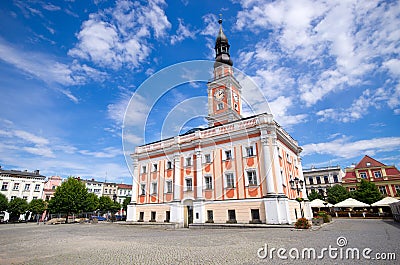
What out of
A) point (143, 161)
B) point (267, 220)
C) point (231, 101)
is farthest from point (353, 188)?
point (143, 161)

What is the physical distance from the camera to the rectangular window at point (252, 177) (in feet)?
73.7

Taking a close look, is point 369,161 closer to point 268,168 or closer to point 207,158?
point 268,168

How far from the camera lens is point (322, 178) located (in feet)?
201

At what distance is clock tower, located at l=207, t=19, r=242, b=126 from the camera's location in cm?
3359

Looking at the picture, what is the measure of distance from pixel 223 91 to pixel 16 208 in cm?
4464

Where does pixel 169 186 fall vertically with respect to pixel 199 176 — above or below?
below

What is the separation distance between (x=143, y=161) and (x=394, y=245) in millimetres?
28227

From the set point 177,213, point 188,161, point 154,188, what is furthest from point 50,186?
point 188,161

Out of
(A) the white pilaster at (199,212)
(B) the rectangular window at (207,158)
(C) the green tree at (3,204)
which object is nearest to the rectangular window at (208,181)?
(A) the white pilaster at (199,212)

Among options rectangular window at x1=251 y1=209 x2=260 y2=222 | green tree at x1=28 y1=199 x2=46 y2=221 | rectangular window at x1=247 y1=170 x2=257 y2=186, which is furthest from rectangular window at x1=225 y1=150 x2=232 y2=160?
green tree at x1=28 y1=199 x2=46 y2=221

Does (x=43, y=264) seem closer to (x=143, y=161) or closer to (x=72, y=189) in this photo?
(x=143, y=161)

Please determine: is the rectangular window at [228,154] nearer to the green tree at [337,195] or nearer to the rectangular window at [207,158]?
the rectangular window at [207,158]

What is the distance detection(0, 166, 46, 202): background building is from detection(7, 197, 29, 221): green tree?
652cm

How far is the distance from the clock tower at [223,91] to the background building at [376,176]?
3809 centimetres
